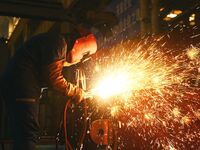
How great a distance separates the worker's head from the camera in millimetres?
3693

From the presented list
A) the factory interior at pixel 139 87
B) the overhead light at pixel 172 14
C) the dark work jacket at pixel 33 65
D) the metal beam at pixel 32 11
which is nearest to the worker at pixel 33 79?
the dark work jacket at pixel 33 65

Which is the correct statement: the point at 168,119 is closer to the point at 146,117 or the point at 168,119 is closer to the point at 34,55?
the point at 146,117

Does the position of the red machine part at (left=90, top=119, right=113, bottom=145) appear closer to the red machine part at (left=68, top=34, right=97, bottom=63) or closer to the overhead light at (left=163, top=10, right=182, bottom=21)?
the red machine part at (left=68, top=34, right=97, bottom=63)

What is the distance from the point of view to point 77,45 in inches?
145

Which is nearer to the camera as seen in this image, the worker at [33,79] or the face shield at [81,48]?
the worker at [33,79]

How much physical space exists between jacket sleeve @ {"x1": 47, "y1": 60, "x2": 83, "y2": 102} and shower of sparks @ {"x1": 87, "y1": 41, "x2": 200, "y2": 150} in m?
0.64

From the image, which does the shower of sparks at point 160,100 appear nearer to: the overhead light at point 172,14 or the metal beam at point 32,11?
the overhead light at point 172,14

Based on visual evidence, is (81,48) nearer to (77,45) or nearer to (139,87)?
(77,45)

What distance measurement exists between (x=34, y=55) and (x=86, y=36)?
570mm

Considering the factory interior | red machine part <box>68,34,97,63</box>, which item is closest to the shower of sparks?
the factory interior

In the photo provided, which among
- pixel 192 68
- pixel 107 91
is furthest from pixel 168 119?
pixel 107 91

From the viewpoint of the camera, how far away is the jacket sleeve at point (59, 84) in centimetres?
355

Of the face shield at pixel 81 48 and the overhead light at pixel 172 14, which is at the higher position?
the overhead light at pixel 172 14

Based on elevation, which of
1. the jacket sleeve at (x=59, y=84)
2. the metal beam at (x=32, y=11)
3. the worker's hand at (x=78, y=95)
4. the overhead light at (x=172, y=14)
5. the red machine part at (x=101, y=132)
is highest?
the metal beam at (x=32, y=11)
